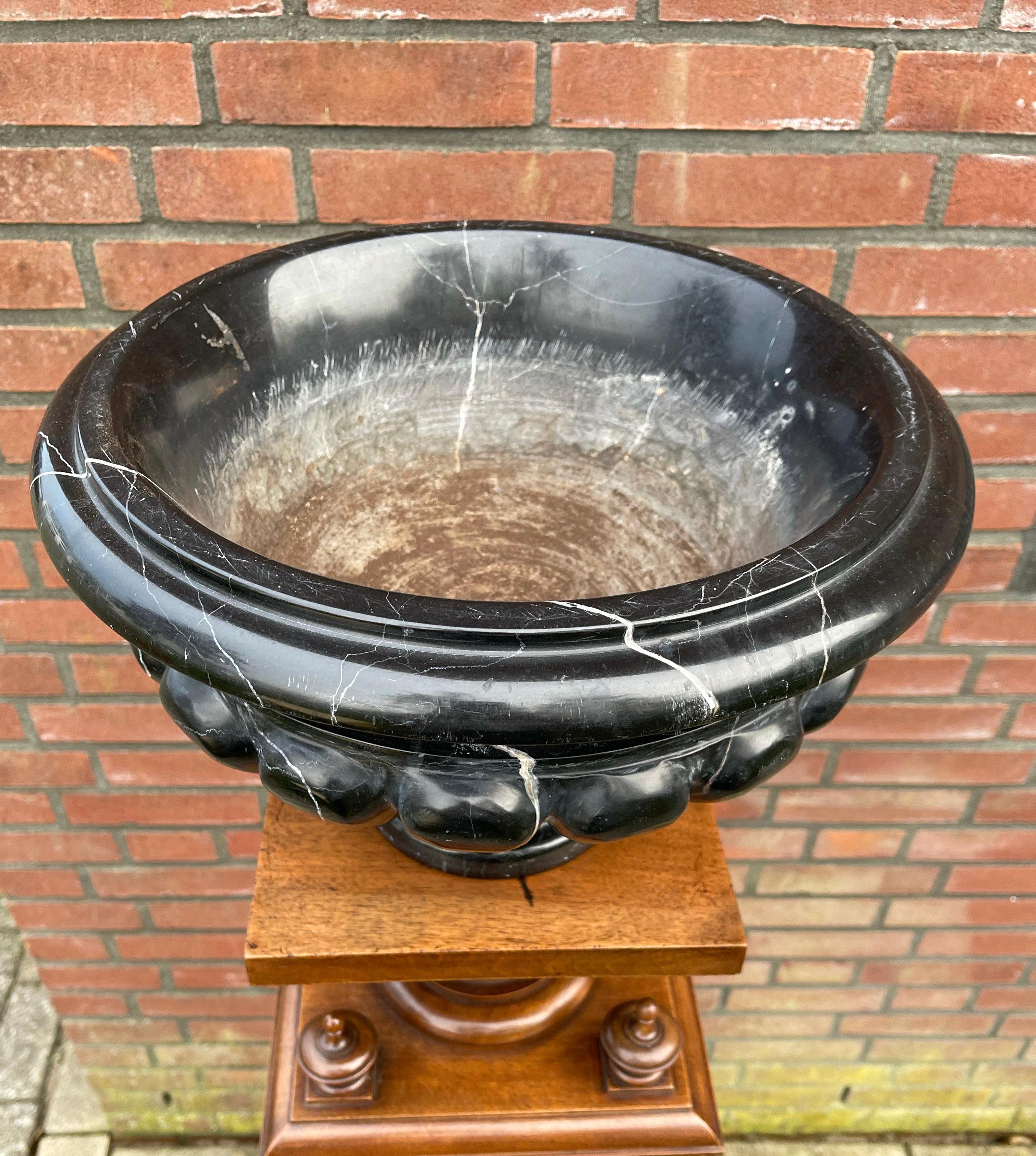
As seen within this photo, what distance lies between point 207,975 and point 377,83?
123 cm

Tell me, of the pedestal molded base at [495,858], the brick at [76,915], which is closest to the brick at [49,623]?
the brick at [76,915]

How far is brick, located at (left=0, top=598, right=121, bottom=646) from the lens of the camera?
1056 mm

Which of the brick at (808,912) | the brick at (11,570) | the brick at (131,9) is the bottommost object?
the brick at (808,912)

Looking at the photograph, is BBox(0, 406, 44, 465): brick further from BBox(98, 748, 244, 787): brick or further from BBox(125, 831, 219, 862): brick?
BBox(125, 831, 219, 862): brick

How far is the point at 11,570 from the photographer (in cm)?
104

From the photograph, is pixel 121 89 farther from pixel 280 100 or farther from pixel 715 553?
pixel 715 553

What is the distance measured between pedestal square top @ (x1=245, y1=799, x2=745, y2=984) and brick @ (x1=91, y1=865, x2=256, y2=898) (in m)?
0.65

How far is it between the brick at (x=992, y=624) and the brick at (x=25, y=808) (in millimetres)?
1155

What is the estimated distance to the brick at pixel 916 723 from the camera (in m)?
1.13

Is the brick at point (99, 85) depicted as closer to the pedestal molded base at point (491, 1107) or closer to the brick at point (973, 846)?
the pedestal molded base at point (491, 1107)

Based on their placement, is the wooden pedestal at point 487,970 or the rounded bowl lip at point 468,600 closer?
the rounded bowl lip at point 468,600

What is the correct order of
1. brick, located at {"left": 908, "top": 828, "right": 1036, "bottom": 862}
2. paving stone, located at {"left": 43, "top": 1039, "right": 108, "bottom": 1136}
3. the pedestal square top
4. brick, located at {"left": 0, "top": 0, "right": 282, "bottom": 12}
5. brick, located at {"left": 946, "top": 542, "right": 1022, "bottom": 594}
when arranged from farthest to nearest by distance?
→ 1. paving stone, located at {"left": 43, "top": 1039, "right": 108, "bottom": 1136}
2. brick, located at {"left": 908, "top": 828, "right": 1036, "bottom": 862}
3. brick, located at {"left": 946, "top": 542, "right": 1022, "bottom": 594}
4. brick, located at {"left": 0, "top": 0, "right": 282, "bottom": 12}
5. the pedestal square top

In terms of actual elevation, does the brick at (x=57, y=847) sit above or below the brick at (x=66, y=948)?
above

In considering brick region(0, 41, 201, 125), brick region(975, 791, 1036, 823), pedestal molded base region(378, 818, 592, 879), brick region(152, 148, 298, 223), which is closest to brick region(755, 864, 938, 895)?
brick region(975, 791, 1036, 823)
